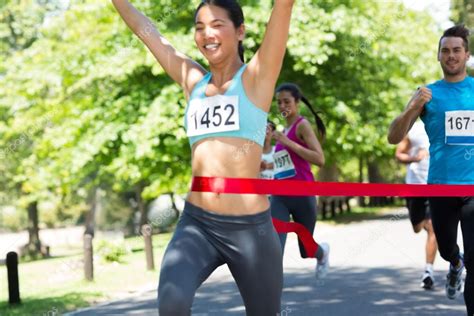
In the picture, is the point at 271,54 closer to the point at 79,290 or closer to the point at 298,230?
the point at 298,230

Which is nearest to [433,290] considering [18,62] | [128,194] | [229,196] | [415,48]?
[229,196]

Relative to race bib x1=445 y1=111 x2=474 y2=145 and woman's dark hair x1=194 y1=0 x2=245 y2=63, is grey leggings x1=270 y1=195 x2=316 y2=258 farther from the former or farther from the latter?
woman's dark hair x1=194 y1=0 x2=245 y2=63

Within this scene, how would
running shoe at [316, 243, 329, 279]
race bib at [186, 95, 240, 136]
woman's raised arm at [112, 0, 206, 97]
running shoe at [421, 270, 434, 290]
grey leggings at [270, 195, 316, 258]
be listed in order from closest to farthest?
race bib at [186, 95, 240, 136] → woman's raised arm at [112, 0, 206, 97] → grey leggings at [270, 195, 316, 258] → running shoe at [316, 243, 329, 279] → running shoe at [421, 270, 434, 290]

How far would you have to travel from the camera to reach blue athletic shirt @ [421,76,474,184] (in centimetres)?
504

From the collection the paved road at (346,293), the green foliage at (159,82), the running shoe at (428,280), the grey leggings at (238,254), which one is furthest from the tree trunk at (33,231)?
the grey leggings at (238,254)

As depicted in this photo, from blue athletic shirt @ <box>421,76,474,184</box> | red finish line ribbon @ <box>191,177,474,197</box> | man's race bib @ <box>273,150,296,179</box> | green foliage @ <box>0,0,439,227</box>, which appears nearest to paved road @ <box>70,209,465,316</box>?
man's race bib @ <box>273,150,296,179</box>

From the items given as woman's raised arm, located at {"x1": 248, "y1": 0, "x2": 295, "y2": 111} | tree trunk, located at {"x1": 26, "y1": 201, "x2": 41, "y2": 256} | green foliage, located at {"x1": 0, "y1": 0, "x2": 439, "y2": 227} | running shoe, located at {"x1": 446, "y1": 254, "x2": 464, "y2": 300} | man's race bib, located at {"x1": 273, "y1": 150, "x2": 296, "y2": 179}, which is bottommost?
tree trunk, located at {"x1": 26, "y1": 201, "x2": 41, "y2": 256}

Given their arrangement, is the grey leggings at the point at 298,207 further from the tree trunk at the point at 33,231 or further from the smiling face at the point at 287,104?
the tree trunk at the point at 33,231

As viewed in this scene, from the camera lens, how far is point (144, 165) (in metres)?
19.6

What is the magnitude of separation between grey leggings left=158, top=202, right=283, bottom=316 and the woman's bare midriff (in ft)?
0.12

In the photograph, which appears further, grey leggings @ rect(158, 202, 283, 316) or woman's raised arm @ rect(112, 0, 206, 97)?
woman's raised arm @ rect(112, 0, 206, 97)

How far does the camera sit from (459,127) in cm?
502

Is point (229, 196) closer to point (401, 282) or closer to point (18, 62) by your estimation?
point (401, 282)

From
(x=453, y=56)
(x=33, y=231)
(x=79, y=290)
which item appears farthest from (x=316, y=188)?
(x=33, y=231)
